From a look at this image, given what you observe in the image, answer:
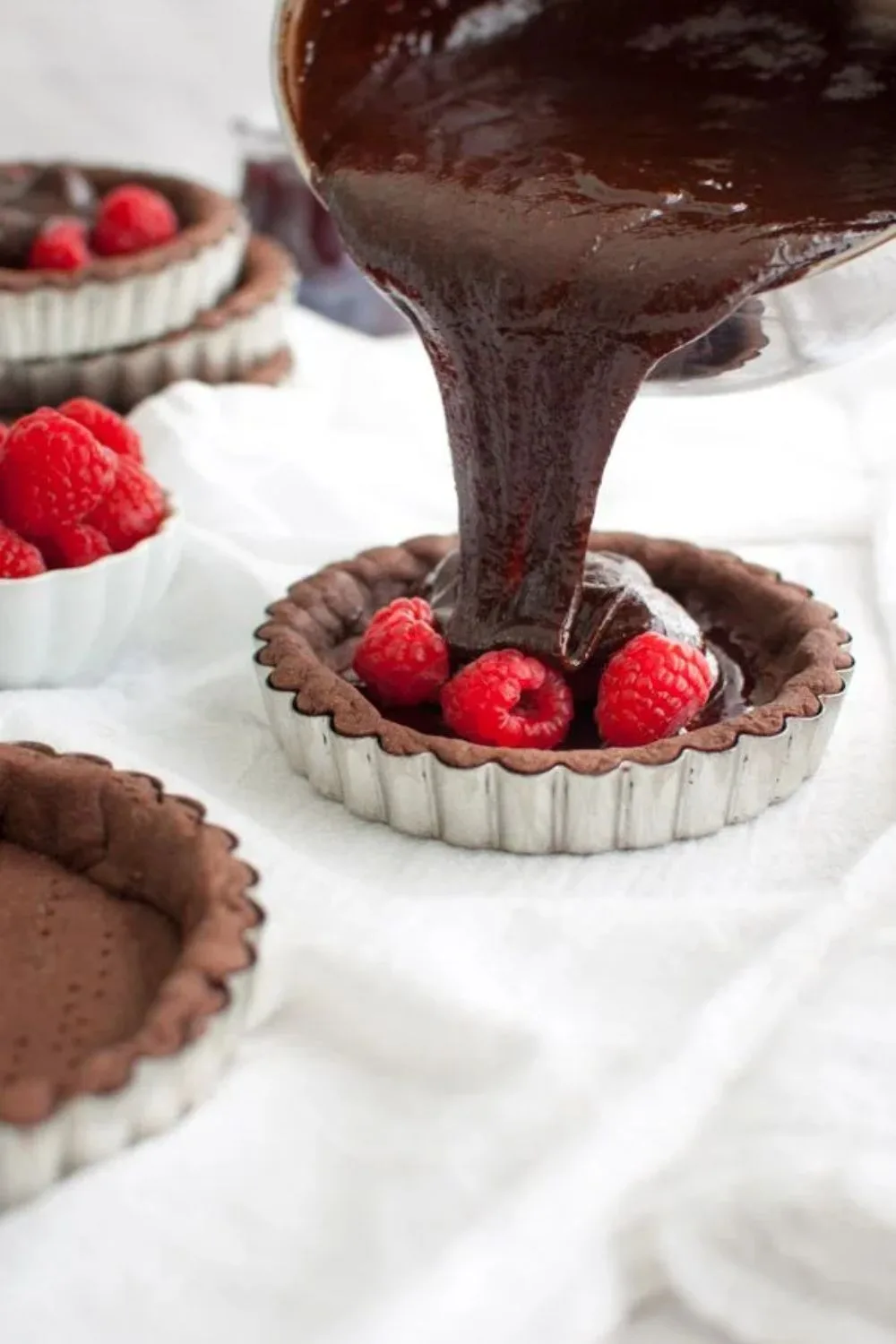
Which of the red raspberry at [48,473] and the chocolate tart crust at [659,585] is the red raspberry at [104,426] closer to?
the red raspberry at [48,473]

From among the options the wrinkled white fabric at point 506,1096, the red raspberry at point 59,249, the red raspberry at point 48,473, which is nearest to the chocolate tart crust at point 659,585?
the wrinkled white fabric at point 506,1096

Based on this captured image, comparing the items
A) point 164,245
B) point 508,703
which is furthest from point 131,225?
point 508,703

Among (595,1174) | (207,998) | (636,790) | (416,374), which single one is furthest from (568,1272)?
(416,374)

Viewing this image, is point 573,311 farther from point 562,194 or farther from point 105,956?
point 105,956

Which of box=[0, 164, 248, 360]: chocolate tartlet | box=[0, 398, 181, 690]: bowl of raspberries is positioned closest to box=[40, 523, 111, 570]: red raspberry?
box=[0, 398, 181, 690]: bowl of raspberries

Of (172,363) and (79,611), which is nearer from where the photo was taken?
(79,611)
